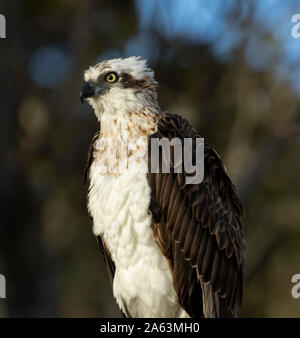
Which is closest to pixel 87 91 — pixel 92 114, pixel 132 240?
pixel 132 240

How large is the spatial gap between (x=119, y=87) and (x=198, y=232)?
59.8 inches

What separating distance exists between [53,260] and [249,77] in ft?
21.2

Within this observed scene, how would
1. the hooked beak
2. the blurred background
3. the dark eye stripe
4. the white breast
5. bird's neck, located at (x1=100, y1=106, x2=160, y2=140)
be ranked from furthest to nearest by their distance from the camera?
the blurred background < the dark eye stripe < the hooked beak < bird's neck, located at (x1=100, y1=106, x2=160, y2=140) < the white breast

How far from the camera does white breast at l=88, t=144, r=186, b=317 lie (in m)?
5.84

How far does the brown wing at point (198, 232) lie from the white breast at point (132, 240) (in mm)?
99

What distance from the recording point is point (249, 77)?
49.0 feet

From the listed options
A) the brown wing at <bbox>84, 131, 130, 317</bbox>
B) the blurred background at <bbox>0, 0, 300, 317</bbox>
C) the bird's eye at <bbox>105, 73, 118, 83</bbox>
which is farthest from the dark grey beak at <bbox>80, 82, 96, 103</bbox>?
the blurred background at <bbox>0, 0, 300, 317</bbox>

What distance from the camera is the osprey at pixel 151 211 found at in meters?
5.88

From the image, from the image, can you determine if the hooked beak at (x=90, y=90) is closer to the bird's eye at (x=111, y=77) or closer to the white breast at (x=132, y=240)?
the bird's eye at (x=111, y=77)

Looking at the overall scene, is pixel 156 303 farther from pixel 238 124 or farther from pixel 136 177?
pixel 238 124

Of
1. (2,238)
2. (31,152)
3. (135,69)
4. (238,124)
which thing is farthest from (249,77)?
(135,69)

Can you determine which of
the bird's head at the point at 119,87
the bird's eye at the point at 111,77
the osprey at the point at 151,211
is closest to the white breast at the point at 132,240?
the osprey at the point at 151,211

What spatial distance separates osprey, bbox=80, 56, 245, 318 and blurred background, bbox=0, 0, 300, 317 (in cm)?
708

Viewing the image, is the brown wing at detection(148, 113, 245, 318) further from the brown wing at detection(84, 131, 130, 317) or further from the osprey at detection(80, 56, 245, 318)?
the brown wing at detection(84, 131, 130, 317)
